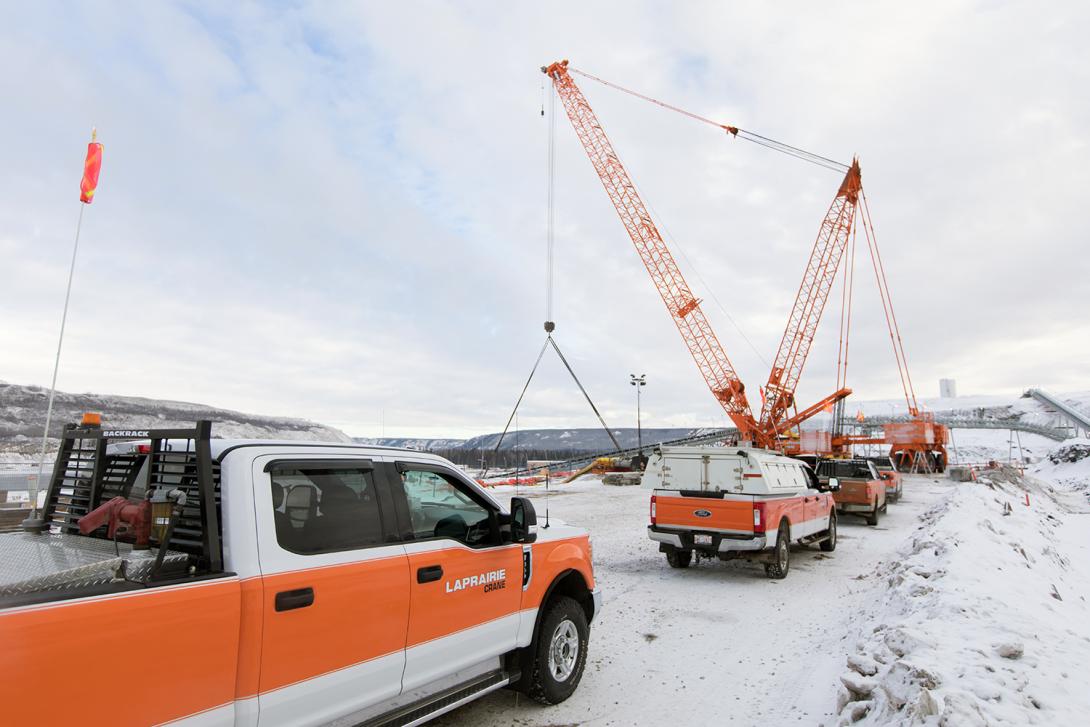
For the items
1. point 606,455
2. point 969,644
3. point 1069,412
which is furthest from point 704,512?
point 1069,412

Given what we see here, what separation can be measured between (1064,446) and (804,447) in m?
23.9

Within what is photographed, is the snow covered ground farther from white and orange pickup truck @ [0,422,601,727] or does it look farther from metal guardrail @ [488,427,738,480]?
metal guardrail @ [488,427,738,480]

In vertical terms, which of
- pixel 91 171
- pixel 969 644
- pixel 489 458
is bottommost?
pixel 969 644

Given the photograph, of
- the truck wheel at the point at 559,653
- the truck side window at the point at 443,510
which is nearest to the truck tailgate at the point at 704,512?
the truck wheel at the point at 559,653

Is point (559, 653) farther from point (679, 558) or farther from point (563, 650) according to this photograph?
point (679, 558)

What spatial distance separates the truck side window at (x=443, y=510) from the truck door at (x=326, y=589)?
27 centimetres

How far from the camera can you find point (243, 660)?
9.33 ft

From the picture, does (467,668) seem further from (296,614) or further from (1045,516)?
(1045,516)

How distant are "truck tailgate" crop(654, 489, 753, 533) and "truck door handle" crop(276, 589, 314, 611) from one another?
748cm

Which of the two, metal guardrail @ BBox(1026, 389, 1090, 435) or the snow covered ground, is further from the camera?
metal guardrail @ BBox(1026, 389, 1090, 435)

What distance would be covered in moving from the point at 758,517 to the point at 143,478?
317 inches

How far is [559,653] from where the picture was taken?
5066mm

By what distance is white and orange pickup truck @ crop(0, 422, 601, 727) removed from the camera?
7.86 feet

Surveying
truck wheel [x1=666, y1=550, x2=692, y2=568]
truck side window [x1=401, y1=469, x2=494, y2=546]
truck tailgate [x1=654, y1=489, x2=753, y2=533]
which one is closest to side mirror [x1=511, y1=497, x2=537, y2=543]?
truck side window [x1=401, y1=469, x2=494, y2=546]
